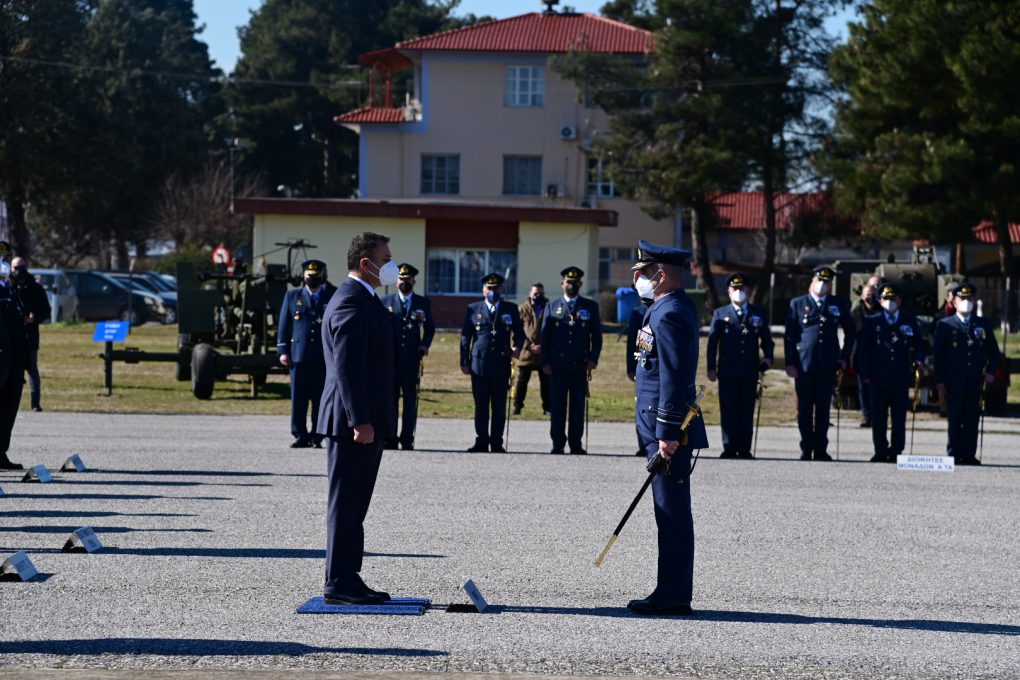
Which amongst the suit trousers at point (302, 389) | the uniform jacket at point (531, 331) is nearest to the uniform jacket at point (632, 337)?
the suit trousers at point (302, 389)

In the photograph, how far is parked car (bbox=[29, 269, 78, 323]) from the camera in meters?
43.9

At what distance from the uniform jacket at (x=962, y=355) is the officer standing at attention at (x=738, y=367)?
75.2 inches

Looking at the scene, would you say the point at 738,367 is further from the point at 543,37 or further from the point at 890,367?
the point at 543,37

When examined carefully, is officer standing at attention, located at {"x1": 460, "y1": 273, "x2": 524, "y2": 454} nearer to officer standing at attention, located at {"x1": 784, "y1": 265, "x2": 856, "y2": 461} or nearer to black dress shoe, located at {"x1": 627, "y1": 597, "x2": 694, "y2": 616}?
officer standing at attention, located at {"x1": 784, "y1": 265, "x2": 856, "y2": 461}

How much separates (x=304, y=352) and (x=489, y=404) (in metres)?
2.22

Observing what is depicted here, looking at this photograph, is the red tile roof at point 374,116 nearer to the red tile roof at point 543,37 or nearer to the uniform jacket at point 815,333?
the red tile roof at point 543,37

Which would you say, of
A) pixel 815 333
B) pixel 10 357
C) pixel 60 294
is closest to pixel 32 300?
pixel 10 357

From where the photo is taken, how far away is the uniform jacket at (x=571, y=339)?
17047 millimetres

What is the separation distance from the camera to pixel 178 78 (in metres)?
81.9

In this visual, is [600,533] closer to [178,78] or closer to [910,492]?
[910,492]

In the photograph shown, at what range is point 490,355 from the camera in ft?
56.5

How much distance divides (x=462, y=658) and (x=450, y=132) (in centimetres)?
5045

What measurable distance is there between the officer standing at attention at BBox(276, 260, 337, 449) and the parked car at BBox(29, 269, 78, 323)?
28936 millimetres

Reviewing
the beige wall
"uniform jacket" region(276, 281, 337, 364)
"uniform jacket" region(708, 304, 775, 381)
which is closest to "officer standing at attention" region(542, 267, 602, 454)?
"uniform jacket" region(708, 304, 775, 381)
